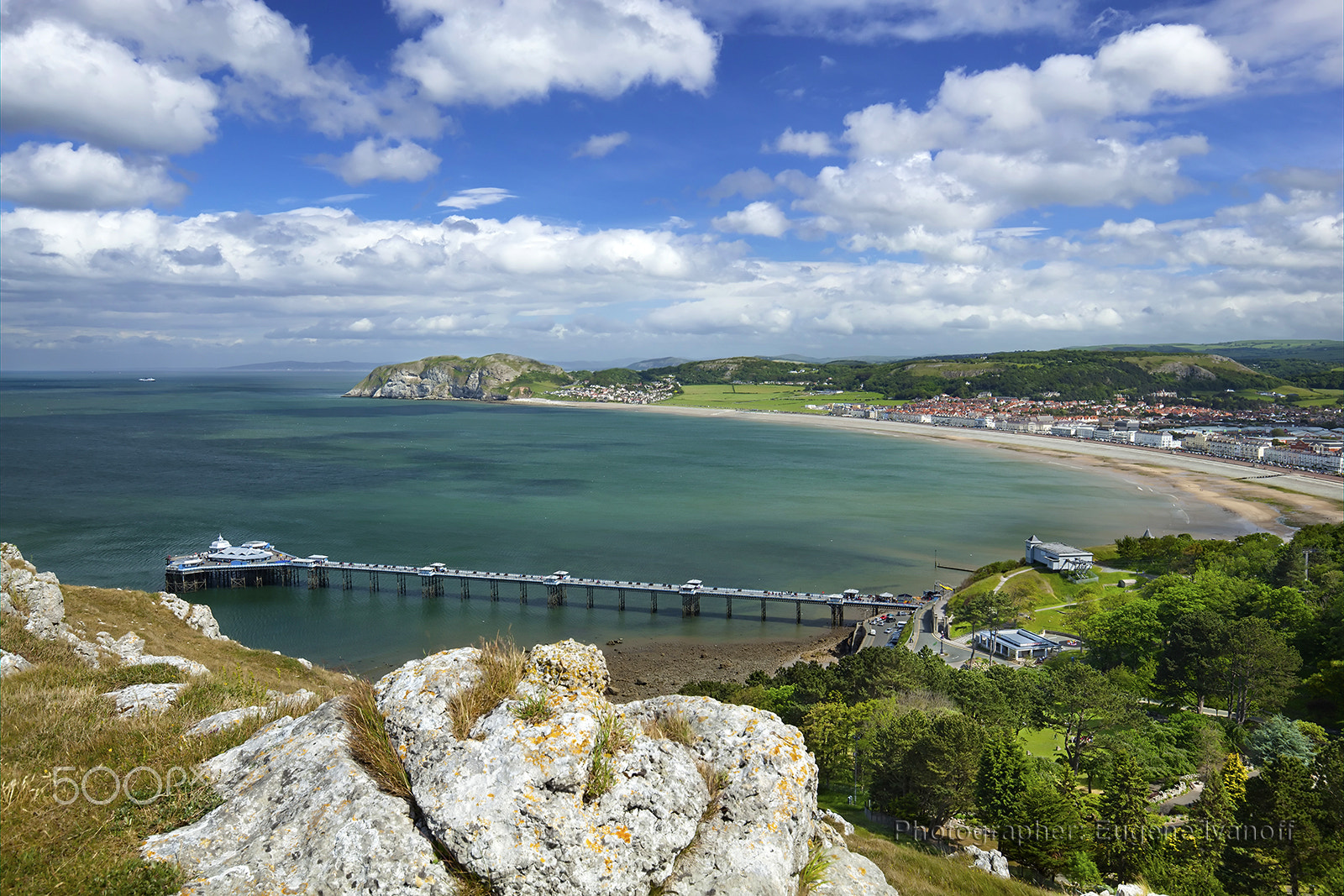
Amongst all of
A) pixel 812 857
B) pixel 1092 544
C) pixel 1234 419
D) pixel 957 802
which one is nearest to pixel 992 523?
pixel 1092 544

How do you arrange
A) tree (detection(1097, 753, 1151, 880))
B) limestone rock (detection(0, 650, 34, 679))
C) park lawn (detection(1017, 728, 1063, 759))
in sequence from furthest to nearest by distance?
1. park lawn (detection(1017, 728, 1063, 759))
2. tree (detection(1097, 753, 1151, 880))
3. limestone rock (detection(0, 650, 34, 679))

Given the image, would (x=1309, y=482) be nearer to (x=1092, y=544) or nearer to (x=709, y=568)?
(x=1092, y=544)

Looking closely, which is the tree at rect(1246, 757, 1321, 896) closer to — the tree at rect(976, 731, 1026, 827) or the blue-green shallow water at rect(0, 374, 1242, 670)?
the tree at rect(976, 731, 1026, 827)

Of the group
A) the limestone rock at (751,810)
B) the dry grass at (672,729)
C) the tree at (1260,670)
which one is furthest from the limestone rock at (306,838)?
the tree at (1260,670)

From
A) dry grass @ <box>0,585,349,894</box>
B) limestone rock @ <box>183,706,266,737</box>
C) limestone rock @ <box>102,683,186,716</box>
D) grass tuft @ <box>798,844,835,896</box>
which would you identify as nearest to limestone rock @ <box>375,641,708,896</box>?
grass tuft @ <box>798,844,835,896</box>

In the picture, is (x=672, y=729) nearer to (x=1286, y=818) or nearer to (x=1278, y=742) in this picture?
(x=1286, y=818)

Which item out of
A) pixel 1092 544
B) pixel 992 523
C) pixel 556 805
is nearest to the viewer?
pixel 556 805

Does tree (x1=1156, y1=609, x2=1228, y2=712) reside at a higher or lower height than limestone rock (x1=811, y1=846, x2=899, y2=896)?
lower
